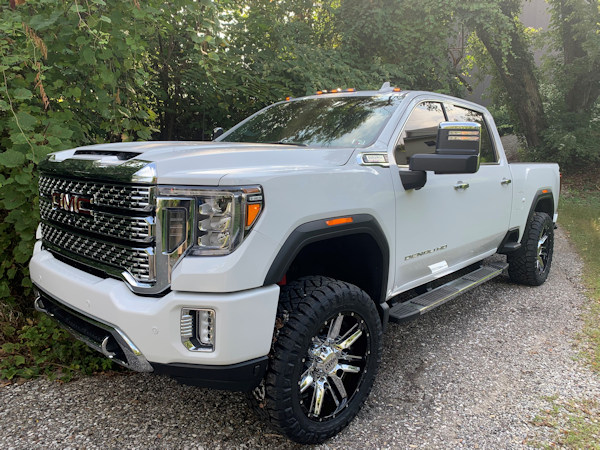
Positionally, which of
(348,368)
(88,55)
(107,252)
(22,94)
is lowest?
(348,368)

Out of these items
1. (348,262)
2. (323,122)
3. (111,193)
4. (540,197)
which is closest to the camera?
(111,193)

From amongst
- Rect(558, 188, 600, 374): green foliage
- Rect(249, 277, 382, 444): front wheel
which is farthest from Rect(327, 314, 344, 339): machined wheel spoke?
Rect(558, 188, 600, 374): green foliage

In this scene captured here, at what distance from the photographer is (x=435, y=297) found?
11.3ft

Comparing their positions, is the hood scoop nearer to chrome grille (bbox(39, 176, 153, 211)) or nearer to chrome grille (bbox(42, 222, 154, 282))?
chrome grille (bbox(39, 176, 153, 211))

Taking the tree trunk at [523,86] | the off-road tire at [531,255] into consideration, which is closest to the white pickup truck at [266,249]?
the off-road tire at [531,255]

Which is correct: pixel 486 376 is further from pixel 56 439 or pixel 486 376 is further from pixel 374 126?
pixel 56 439

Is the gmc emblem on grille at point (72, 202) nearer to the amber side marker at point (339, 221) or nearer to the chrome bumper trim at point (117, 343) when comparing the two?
the chrome bumper trim at point (117, 343)

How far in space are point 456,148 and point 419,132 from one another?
784 millimetres

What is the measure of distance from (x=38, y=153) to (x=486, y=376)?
344 cm

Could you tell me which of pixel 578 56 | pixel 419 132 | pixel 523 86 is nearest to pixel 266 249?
pixel 419 132

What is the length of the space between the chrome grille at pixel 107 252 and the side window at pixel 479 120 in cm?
288

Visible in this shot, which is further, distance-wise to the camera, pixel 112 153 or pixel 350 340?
pixel 350 340

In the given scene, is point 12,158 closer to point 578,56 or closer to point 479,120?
point 479,120

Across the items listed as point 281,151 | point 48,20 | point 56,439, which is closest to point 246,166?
point 281,151
